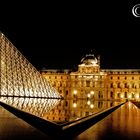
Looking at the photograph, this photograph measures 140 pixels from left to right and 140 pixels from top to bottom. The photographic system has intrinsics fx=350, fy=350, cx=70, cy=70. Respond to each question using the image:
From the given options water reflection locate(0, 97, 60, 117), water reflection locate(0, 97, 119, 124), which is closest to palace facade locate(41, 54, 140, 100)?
water reflection locate(0, 97, 119, 124)

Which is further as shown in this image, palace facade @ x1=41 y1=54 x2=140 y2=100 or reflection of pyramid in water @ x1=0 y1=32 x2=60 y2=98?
palace facade @ x1=41 y1=54 x2=140 y2=100

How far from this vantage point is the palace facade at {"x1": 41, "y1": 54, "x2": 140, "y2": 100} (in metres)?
73.8

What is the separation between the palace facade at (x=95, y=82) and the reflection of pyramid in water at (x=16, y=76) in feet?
127

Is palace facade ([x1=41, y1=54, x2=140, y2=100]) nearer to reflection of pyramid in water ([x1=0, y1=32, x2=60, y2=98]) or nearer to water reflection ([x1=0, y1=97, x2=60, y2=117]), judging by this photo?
reflection of pyramid in water ([x1=0, y1=32, x2=60, y2=98])

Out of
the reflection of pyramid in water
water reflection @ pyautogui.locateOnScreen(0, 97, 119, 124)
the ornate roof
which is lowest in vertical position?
water reflection @ pyautogui.locateOnScreen(0, 97, 119, 124)

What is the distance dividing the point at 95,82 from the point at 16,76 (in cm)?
4426

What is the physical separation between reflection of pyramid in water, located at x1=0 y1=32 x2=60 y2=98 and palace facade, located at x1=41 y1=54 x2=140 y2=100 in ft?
127

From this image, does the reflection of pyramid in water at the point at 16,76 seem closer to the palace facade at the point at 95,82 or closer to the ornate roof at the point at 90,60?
the ornate roof at the point at 90,60

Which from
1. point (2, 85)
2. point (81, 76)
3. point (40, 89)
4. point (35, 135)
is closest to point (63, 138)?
point (35, 135)

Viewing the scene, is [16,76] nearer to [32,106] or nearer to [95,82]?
[32,106]

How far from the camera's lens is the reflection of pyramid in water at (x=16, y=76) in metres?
28.4

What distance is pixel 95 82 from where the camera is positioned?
73.8 meters

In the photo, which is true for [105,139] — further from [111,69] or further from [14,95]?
[111,69]

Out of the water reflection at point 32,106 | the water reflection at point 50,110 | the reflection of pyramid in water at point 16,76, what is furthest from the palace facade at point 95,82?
the water reflection at point 32,106
